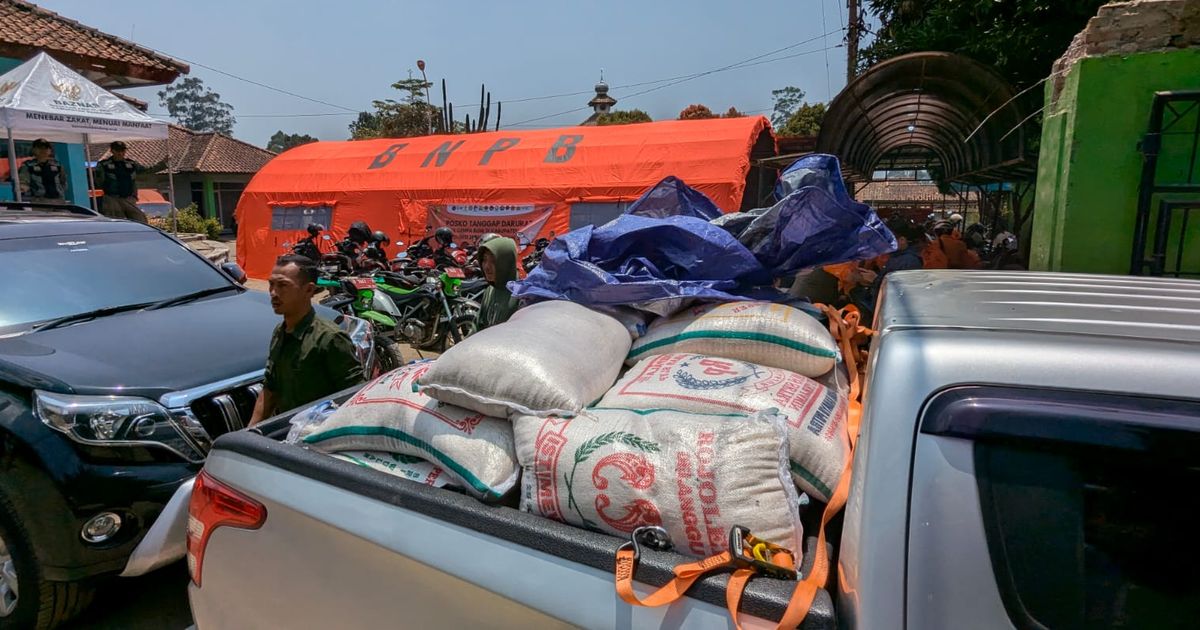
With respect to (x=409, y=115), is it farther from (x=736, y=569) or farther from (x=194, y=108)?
(x=194, y=108)

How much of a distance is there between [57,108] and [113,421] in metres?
8.22

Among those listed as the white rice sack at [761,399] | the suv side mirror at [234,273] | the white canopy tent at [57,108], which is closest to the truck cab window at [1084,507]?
the white rice sack at [761,399]

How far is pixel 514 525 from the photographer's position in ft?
4.81

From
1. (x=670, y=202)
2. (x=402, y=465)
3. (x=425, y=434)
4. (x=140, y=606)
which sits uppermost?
(x=670, y=202)

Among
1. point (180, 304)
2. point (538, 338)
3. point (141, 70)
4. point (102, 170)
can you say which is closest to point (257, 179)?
point (141, 70)

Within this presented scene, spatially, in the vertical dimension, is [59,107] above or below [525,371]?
above

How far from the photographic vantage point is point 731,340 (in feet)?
7.61

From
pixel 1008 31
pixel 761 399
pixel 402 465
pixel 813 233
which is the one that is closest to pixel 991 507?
pixel 761 399

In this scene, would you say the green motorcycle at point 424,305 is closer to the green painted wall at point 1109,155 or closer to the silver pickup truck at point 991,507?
the green painted wall at point 1109,155

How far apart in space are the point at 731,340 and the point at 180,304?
11.5 feet

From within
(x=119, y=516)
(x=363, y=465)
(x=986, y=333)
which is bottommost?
(x=119, y=516)

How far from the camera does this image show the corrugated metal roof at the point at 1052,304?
48.9 inches

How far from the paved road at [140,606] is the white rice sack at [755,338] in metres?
2.47

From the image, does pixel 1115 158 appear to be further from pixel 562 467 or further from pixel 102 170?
pixel 102 170
